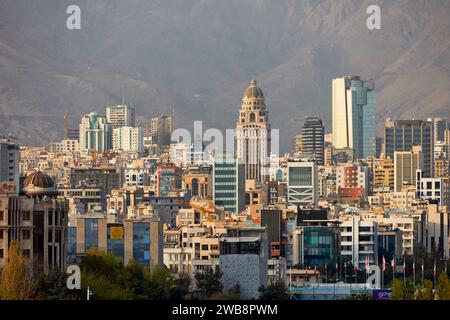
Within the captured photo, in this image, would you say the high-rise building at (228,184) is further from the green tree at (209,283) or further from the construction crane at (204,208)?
the green tree at (209,283)

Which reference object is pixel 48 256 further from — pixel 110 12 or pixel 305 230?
pixel 110 12

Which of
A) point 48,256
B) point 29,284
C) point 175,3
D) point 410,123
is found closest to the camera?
point 29,284

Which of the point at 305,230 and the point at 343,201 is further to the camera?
the point at 343,201

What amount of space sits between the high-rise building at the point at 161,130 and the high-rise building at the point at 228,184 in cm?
4218

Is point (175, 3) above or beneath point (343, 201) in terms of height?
above

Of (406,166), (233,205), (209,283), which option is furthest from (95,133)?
(209,283)

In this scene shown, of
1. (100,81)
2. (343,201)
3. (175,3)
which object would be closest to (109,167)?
(343,201)

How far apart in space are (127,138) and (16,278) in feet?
439

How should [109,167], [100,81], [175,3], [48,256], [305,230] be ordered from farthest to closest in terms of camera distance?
[175,3]
[100,81]
[109,167]
[305,230]
[48,256]

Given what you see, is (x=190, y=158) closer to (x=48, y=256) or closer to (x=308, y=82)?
(x=308, y=82)

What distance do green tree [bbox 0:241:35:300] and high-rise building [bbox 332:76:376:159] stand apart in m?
124

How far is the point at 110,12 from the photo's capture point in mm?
185625

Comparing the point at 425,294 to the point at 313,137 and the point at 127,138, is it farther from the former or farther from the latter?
the point at 127,138
